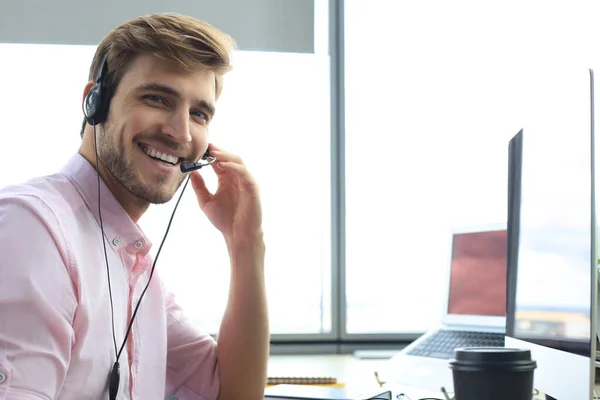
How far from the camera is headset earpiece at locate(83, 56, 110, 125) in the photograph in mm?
1318

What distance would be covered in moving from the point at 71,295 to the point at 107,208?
0.86ft

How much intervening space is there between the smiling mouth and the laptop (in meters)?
0.80

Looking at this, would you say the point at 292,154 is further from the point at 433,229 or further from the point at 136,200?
the point at 136,200

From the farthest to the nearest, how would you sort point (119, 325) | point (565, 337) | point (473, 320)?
point (473, 320)
point (119, 325)
point (565, 337)

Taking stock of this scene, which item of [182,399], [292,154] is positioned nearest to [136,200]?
[182,399]

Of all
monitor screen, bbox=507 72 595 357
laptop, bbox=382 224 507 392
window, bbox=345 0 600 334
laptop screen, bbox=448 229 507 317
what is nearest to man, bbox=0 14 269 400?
laptop, bbox=382 224 507 392

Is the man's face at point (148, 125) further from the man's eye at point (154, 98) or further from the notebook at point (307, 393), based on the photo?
the notebook at point (307, 393)

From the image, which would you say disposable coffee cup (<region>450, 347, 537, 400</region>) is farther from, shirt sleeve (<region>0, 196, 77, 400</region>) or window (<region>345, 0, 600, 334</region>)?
window (<region>345, 0, 600, 334</region>)

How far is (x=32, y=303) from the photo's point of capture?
3.14 feet

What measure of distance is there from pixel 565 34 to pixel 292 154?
4.05 feet

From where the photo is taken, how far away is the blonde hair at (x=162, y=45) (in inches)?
52.6

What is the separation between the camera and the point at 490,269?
6.78 ft

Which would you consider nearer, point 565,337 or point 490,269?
point 565,337

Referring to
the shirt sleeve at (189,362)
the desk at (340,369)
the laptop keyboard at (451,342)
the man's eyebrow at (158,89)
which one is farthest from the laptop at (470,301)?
the man's eyebrow at (158,89)
